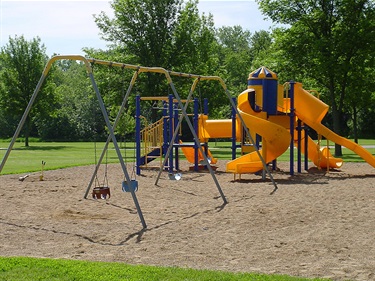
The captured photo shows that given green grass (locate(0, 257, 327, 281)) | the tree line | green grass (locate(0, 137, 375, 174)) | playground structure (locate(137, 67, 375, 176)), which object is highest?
the tree line

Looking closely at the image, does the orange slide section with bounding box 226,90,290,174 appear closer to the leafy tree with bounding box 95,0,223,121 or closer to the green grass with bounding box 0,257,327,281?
the green grass with bounding box 0,257,327,281

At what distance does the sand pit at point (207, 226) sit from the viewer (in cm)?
725

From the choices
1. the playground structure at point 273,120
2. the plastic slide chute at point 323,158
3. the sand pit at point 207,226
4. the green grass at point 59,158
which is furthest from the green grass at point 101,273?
the plastic slide chute at point 323,158

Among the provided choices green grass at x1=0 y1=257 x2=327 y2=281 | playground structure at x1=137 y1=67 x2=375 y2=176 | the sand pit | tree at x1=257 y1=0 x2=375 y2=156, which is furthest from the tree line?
green grass at x1=0 y1=257 x2=327 y2=281

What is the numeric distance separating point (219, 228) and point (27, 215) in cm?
389

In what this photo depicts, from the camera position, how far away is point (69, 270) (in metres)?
6.43

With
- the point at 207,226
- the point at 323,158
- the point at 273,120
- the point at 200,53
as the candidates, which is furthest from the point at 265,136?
the point at 200,53

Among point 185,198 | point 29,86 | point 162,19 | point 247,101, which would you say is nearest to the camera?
point 185,198

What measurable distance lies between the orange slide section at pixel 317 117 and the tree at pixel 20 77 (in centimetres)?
3227

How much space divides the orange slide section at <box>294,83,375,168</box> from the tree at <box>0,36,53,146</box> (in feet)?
106

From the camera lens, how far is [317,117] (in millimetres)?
18922

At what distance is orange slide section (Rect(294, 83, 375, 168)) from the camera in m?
18.8

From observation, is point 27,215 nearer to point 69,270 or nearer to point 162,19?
point 69,270

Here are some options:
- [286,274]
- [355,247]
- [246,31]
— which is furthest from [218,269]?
[246,31]
